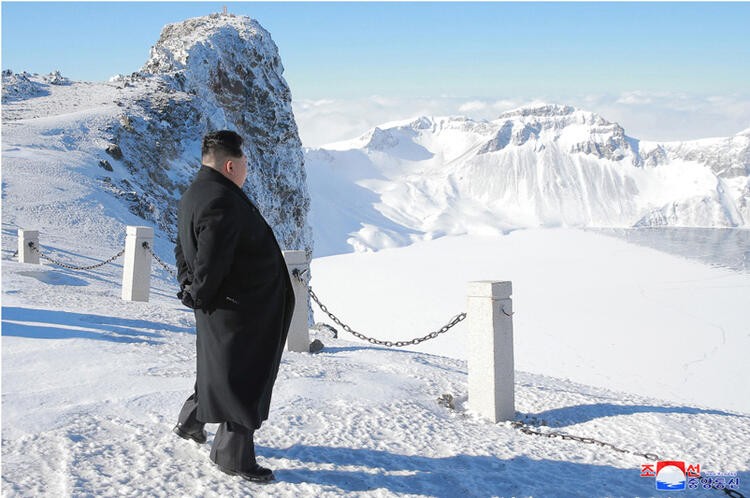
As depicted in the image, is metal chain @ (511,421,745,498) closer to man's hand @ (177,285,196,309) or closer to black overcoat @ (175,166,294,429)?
black overcoat @ (175,166,294,429)

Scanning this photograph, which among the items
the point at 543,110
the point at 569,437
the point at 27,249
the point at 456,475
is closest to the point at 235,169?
the point at 456,475

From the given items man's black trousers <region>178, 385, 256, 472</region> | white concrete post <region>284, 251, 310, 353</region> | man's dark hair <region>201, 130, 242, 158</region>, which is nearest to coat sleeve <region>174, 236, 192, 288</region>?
man's dark hair <region>201, 130, 242, 158</region>

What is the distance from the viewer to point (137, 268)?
9.95m

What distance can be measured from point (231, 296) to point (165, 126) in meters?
24.5

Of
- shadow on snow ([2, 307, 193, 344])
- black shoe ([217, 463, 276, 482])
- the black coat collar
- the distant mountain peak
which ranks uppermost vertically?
the distant mountain peak

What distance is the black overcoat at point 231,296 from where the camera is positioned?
11.0 ft

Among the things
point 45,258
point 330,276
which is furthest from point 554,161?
point 45,258

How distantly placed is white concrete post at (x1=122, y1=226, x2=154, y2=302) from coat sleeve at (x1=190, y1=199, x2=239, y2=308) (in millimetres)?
7108

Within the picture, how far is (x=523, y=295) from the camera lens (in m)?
51.4

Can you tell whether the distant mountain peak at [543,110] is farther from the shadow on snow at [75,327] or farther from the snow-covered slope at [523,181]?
the shadow on snow at [75,327]

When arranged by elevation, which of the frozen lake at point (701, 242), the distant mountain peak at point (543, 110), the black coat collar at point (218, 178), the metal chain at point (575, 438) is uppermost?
the distant mountain peak at point (543, 110)

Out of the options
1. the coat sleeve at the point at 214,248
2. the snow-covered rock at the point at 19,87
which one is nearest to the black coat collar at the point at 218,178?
the coat sleeve at the point at 214,248

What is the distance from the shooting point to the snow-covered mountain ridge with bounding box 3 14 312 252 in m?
19.9

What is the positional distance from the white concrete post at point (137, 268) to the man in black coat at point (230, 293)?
695 centimetres
